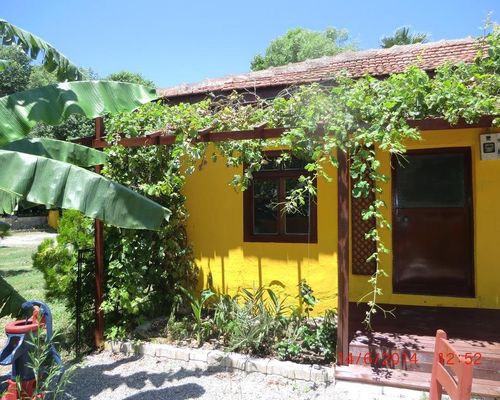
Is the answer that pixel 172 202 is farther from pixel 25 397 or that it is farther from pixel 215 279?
pixel 25 397

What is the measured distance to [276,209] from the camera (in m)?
6.68

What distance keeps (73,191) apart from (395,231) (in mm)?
4821

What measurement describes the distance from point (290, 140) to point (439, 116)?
1525mm

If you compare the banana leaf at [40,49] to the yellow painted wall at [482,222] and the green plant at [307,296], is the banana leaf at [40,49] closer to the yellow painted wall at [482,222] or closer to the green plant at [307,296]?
the green plant at [307,296]

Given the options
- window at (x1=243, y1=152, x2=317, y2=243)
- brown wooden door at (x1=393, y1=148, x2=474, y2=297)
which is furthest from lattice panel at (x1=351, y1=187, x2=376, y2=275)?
window at (x1=243, y1=152, x2=317, y2=243)

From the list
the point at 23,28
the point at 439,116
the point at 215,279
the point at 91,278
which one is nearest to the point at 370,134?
the point at 439,116

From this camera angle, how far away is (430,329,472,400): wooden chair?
201cm

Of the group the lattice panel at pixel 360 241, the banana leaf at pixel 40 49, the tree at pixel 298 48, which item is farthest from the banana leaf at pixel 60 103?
the tree at pixel 298 48

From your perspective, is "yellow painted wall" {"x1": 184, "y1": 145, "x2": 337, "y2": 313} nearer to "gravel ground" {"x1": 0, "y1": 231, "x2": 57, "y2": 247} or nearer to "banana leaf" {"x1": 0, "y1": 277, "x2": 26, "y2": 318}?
"banana leaf" {"x1": 0, "y1": 277, "x2": 26, "y2": 318}

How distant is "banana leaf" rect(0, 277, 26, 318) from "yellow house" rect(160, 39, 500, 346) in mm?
3148

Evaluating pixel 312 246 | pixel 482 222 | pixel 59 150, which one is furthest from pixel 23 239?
pixel 482 222

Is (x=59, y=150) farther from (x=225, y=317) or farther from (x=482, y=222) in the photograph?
(x=482, y=222)

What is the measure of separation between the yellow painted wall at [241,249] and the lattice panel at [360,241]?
1.44 feet

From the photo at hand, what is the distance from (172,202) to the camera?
21.6ft
